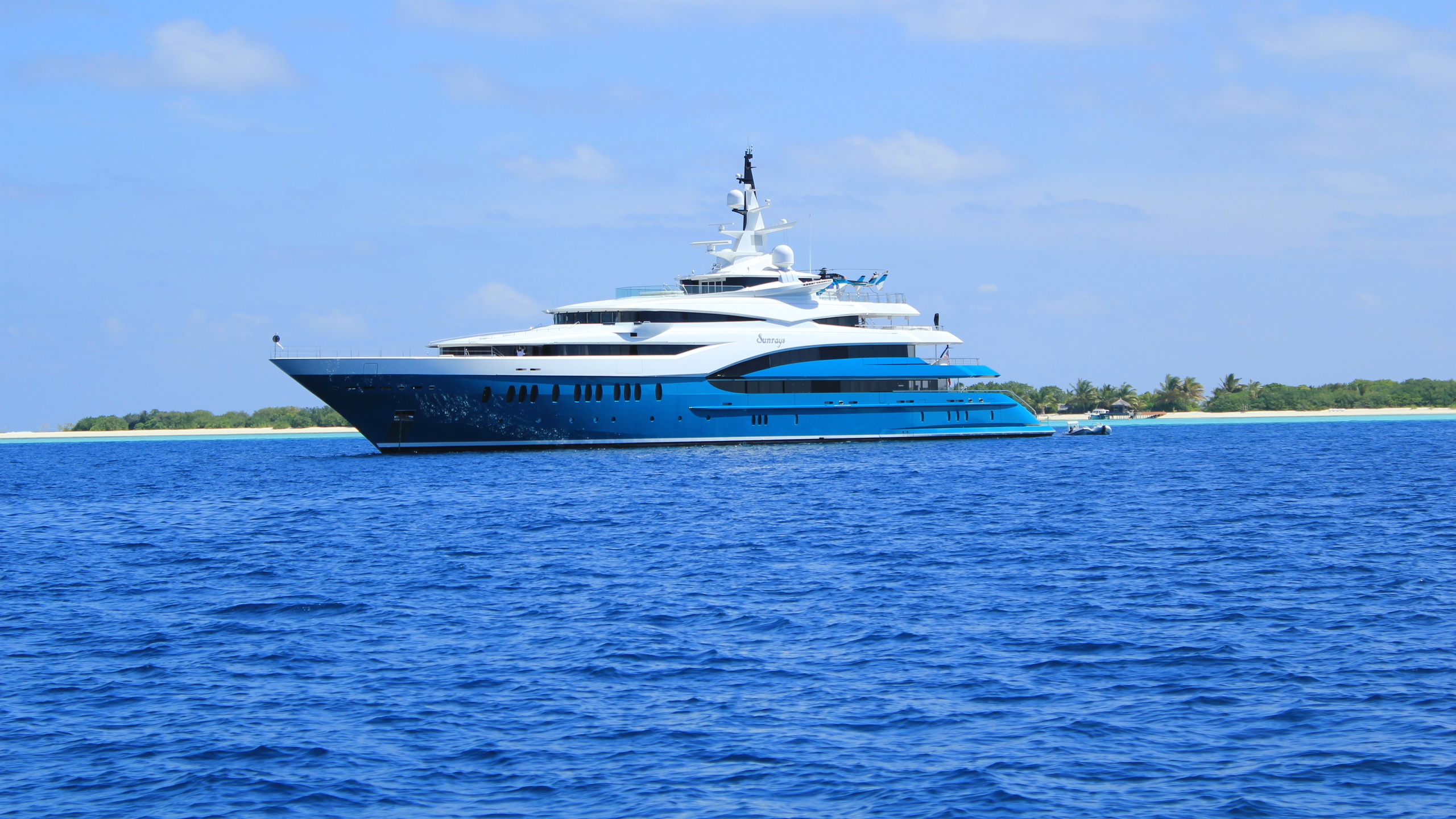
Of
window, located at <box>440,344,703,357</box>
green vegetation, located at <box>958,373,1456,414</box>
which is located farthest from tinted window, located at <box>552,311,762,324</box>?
green vegetation, located at <box>958,373,1456,414</box>

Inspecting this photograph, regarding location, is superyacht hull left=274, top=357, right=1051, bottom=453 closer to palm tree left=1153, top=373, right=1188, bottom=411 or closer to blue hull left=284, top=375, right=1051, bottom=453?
blue hull left=284, top=375, right=1051, bottom=453

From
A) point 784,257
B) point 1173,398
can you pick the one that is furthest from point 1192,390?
point 784,257

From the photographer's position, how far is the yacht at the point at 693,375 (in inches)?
1893

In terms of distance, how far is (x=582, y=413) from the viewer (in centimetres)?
4981

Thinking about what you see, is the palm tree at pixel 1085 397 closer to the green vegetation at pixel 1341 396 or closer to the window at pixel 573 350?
the green vegetation at pixel 1341 396

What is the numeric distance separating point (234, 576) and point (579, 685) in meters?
10.0

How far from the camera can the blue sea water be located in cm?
934

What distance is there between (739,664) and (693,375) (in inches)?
1522

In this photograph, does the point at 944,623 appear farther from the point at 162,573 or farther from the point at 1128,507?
the point at 1128,507

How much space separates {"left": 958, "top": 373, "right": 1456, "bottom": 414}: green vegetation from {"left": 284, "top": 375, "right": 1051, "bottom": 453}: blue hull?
7695cm

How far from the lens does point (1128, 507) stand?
29.1 meters

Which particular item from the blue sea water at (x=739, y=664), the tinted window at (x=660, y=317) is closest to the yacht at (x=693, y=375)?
the tinted window at (x=660, y=317)

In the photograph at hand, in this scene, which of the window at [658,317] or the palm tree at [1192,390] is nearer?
the window at [658,317]

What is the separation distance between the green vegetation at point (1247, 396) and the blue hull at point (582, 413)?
76953mm
